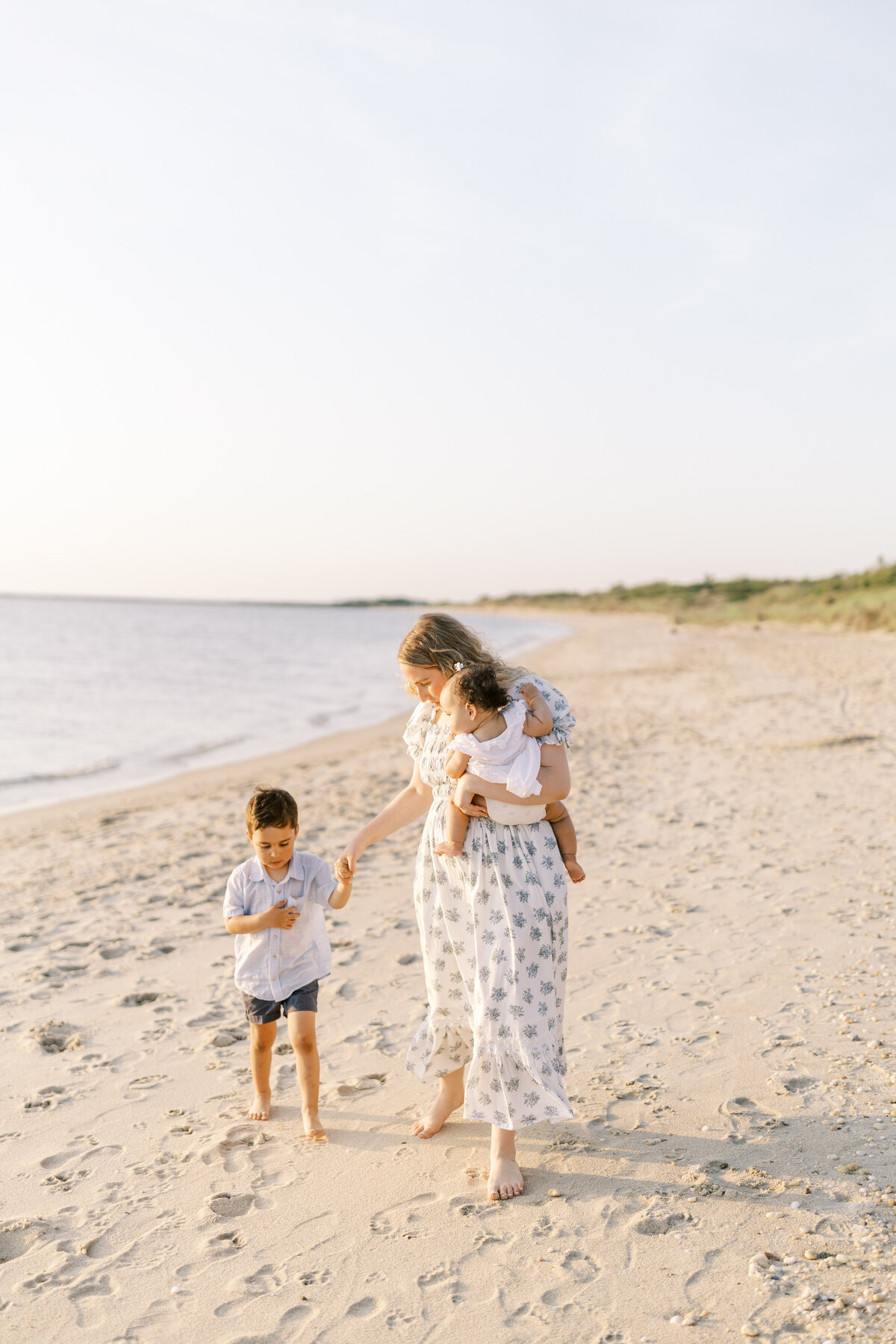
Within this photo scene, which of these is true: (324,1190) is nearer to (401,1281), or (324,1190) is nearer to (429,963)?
(401,1281)

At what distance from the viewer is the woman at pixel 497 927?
299 centimetres

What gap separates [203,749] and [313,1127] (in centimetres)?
1214

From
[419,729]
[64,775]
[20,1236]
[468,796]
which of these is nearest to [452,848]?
[468,796]

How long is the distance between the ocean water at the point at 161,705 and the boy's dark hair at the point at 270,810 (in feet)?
3.17

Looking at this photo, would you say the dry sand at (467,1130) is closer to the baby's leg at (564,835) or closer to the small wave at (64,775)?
the baby's leg at (564,835)

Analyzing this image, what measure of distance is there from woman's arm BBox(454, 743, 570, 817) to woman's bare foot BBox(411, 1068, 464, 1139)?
46.0 inches

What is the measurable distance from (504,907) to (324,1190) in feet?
3.82

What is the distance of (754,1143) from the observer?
3.19 meters

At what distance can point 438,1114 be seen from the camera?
3.47 metres

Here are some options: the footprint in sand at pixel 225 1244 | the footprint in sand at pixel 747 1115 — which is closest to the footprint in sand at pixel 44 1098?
the footprint in sand at pixel 225 1244

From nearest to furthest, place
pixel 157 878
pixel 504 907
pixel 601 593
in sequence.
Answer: pixel 504 907 → pixel 157 878 → pixel 601 593

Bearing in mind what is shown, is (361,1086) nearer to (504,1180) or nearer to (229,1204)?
(229,1204)

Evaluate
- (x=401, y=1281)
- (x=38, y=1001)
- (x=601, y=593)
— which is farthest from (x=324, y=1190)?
(x=601, y=593)

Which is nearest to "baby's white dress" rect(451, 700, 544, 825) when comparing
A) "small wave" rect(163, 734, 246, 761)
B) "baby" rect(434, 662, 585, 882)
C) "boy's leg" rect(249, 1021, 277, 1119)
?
"baby" rect(434, 662, 585, 882)
